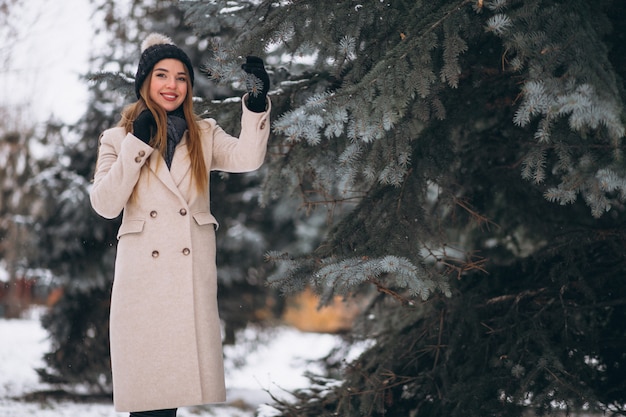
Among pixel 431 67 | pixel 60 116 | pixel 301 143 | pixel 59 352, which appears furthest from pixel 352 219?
pixel 60 116

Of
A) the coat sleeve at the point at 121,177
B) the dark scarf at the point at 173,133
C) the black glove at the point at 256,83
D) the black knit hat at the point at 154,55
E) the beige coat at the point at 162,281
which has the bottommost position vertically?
the beige coat at the point at 162,281

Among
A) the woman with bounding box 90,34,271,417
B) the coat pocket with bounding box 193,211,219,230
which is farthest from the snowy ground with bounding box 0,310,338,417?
the coat pocket with bounding box 193,211,219,230

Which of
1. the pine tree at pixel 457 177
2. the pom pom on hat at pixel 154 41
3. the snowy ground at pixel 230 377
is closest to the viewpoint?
the pine tree at pixel 457 177

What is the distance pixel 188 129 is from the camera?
9.74ft

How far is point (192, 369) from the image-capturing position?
277 centimetres

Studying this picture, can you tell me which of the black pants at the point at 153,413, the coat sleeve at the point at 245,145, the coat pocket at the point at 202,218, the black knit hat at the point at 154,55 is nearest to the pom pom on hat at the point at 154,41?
the black knit hat at the point at 154,55

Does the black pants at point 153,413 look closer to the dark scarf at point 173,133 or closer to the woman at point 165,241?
the woman at point 165,241

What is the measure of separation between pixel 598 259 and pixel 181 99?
8.46 ft

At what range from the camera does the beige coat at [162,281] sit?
Answer: 277 centimetres

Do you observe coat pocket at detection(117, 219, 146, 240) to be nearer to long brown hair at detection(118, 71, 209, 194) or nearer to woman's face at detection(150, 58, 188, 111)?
long brown hair at detection(118, 71, 209, 194)

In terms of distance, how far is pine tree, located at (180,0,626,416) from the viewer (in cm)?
267

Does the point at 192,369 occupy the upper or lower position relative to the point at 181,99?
lower

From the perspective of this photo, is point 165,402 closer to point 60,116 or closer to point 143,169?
point 143,169

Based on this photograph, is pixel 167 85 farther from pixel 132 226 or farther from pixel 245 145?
pixel 132 226
